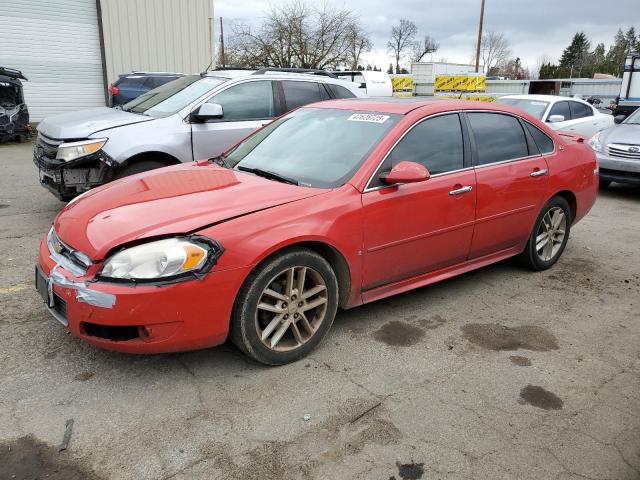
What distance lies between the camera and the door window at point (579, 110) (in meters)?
11.4

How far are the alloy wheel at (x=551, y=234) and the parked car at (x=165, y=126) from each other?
3.38 meters

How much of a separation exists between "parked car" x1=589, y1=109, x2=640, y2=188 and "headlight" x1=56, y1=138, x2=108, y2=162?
25.8 feet

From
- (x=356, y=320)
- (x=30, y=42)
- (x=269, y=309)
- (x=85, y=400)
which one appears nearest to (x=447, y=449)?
(x=269, y=309)

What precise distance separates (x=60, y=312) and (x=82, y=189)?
309 cm

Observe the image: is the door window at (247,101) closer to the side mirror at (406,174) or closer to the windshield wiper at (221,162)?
the windshield wiper at (221,162)

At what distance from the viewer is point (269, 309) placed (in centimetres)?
314

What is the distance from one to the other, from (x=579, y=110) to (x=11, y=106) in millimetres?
13565

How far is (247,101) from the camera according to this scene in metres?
6.52

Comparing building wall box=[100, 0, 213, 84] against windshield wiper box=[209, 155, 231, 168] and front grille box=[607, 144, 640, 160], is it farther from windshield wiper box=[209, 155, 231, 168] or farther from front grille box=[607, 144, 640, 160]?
windshield wiper box=[209, 155, 231, 168]

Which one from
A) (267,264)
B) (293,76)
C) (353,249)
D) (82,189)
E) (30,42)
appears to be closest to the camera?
(267,264)

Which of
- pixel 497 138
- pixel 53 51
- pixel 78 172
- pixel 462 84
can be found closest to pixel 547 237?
pixel 497 138

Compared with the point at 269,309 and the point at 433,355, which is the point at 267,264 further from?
the point at 433,355

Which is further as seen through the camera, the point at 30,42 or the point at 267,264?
the point at 30,42

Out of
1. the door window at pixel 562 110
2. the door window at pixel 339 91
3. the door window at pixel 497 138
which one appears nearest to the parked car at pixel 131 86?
the door window at pixel 339 91
